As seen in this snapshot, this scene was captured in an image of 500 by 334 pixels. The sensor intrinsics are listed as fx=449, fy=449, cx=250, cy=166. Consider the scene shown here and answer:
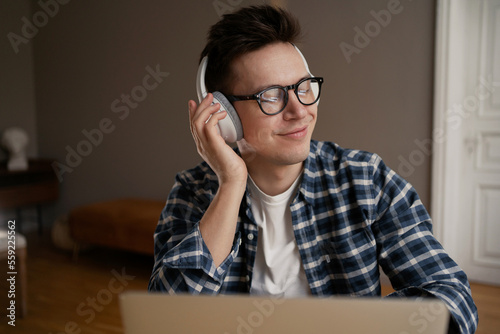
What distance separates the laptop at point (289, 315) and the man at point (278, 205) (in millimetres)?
549

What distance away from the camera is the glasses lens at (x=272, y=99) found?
3.86 feet

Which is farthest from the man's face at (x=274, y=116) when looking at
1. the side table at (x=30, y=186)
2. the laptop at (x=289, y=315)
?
the side table at (x=30, y=186)

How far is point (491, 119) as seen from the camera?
297 cm

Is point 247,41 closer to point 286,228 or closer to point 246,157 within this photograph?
point 246,157

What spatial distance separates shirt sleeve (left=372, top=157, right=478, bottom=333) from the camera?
93 centimetres

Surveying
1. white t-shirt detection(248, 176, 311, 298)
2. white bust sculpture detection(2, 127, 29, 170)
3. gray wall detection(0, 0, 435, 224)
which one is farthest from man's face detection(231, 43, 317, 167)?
white bust sculpture detection(2, 127, 29, 170)

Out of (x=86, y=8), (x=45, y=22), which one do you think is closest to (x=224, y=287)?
(x=86, y=8)

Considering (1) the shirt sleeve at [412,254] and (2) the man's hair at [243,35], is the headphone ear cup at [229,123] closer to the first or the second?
(2) the man's hair at [243,35]

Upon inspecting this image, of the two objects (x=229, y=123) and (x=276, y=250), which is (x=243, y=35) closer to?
(x=229, y=123)

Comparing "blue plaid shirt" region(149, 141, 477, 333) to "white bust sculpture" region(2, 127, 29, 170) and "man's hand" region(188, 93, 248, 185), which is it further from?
"white bust sculpture" region(2, 127, 29, 170)

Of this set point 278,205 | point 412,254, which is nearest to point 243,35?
point 278,205

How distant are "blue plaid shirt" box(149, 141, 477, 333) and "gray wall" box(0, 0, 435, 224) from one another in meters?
1.88

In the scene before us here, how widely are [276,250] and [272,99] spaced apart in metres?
0.40

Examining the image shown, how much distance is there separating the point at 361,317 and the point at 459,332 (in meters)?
0.50
